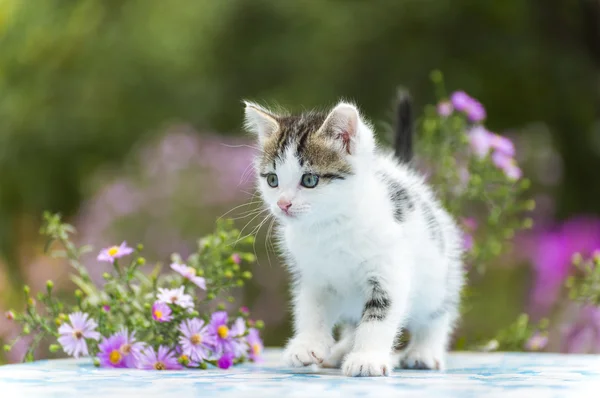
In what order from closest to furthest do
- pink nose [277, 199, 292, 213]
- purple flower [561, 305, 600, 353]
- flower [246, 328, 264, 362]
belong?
pink nose [277, 199, 292, 213] < flower [246, 328, 264, 362] < purple flower [561, 305, 600, 353]

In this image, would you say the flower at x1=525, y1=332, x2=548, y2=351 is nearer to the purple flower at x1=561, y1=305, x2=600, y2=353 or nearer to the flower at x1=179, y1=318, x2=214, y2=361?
the purple flower at x1=561, y1=305, x2=600, y2=353

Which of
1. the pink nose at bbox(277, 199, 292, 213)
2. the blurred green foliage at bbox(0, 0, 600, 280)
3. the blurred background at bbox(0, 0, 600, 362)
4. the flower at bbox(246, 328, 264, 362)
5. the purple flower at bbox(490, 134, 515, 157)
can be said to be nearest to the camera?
the pink nose at bbox(277, 199, 292, 213)

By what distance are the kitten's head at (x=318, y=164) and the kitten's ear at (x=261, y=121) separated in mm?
128

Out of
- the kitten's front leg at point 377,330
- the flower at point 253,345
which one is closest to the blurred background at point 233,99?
the flower at point 253,345

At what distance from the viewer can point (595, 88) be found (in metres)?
5.31

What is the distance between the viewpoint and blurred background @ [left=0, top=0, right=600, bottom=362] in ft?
17.0

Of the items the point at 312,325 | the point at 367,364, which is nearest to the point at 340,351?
the point at 312,325

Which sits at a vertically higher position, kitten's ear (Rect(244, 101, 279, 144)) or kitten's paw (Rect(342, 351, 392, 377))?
kitten's ear (Rect(244, 101, 279, 144))

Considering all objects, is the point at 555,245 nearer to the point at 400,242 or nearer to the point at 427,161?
the point at 427,161

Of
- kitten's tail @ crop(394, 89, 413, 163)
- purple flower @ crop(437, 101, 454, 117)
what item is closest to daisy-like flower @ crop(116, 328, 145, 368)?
kitten's tail @ crop(394, 89, 413, 163)

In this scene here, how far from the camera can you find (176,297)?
91.4 inches

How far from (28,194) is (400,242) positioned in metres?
4.28

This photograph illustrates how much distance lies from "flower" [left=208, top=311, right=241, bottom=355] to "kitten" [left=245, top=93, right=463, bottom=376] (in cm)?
20

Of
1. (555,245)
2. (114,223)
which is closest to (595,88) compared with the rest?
(555,245)
